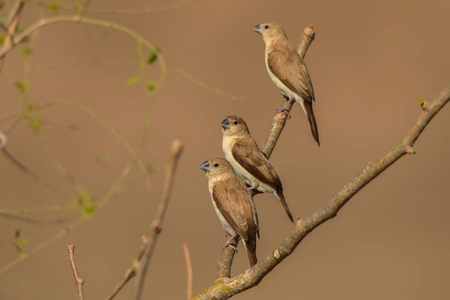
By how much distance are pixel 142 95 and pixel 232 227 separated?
35.9 feet

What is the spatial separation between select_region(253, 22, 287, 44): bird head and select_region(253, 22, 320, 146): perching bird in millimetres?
52

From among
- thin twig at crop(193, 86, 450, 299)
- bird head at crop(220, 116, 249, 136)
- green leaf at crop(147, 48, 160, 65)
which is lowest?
thin twig at crop(193, 86, 450, 299)

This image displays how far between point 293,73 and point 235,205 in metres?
1.77

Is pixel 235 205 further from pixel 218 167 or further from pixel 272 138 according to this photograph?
pixel 218 167

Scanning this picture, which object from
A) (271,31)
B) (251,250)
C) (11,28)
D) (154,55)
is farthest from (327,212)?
(271,31)

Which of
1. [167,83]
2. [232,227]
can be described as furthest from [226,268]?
[167,83]

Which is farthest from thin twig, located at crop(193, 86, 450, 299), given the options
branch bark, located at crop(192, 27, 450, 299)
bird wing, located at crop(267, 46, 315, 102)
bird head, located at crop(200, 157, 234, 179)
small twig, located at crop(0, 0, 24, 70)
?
bird wing, located at crop(267, 46, 315, 102)

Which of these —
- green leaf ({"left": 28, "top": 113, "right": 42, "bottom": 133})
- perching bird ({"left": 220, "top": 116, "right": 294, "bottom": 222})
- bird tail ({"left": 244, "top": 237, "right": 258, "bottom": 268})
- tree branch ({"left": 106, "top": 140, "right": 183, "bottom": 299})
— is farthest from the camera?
perching bird ({"left": 220, "top": 116, "right": 294, "bottom": 222})

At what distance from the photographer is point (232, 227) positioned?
423cm

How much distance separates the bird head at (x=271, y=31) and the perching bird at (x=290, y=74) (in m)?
0.05

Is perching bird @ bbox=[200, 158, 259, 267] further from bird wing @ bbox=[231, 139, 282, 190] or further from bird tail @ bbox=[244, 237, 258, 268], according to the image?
bird wing @ bbox=[231, 139, 282, 190]

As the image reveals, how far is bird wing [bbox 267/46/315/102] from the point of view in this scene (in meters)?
5.75

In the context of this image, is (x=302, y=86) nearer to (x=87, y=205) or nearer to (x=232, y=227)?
(x=232, y=227)

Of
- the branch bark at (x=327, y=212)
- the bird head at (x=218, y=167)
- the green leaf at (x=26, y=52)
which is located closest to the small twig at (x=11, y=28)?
the green leaf at (x=26, y=52)
